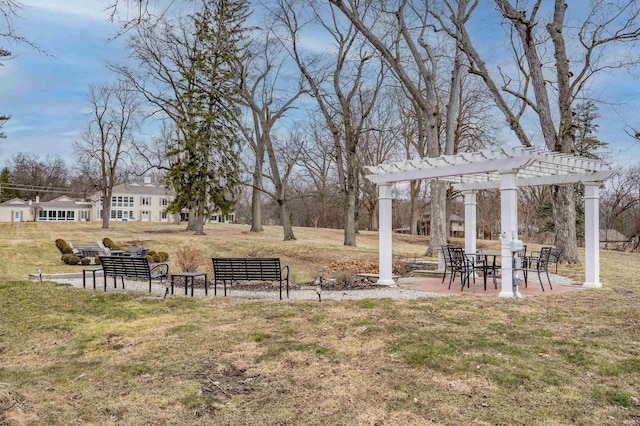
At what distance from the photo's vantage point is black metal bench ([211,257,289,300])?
8633 millimetres

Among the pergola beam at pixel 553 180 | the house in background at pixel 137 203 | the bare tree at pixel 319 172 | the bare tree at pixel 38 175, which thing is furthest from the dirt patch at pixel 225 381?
the bare tree at pixel 38 175

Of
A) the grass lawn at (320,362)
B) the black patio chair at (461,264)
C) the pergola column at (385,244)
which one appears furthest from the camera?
the pergola column at (385,244)

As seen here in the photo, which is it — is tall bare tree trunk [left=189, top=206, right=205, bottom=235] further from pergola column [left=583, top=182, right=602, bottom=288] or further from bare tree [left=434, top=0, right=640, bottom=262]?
pergola column [left=583, top=182, right=602, bottom=288]

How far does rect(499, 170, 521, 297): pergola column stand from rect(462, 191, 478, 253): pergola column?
3976mm

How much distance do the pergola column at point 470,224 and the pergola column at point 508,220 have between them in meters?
3.98

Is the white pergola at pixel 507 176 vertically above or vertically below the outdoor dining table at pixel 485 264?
above

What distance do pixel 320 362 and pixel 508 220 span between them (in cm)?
544

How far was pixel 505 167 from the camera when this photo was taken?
8.56m

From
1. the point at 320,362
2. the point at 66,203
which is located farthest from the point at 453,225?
the point at 66,203

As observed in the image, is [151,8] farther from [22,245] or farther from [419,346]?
[22,245]

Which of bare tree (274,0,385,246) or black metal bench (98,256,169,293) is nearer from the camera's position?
black metal bench (98,256,169,293)

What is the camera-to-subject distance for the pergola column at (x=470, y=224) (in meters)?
12.7

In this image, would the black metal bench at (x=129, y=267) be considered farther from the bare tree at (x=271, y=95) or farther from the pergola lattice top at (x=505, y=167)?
the bare tree at (x=271, y=95)

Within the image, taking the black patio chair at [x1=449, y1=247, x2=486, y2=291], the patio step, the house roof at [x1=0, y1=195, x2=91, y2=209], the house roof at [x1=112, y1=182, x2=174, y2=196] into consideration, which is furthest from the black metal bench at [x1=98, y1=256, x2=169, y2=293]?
the house roof at [x1=0, y1=195, x2=91, y2=209]
